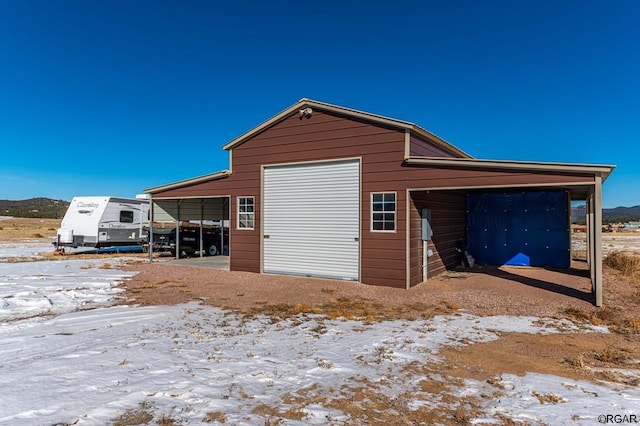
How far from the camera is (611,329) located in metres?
A: 6.28

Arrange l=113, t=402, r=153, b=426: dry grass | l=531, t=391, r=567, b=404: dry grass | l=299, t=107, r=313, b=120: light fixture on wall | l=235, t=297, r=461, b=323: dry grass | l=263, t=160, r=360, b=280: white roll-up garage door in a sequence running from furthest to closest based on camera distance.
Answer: l=299, t=107, r=313, b=120: light fixture on wall, l=263, t=160, r=360, b=280: white roll-up garage door, l=235, t=297, r=461, b=323: dry grass, l=531, t=391, r=567, b=404: dry grass, l=113, t=402, r=153, b=426: dry grass

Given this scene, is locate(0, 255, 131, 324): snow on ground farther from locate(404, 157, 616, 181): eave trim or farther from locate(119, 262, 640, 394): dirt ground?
locate(404, 157, 616, 181): eave trim

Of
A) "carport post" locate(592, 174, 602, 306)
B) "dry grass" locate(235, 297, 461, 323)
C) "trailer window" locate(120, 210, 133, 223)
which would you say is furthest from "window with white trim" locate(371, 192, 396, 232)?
"trailer window" locate(120, 210, 133, 223)

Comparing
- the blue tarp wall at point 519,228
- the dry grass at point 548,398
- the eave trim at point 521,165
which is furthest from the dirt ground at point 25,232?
the dry grass at point 548,398

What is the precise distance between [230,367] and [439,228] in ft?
30.1

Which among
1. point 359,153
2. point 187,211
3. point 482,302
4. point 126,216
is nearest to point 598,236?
point 482,302

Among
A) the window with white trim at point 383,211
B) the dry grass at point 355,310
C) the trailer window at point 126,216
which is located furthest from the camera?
the trailer window at point 126,216

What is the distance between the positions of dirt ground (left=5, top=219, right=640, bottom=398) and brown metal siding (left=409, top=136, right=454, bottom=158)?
355 centimetres

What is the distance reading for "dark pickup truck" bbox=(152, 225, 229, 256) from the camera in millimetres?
17562

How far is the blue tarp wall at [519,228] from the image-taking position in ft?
44.7

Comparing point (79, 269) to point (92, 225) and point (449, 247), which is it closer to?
point (92, 225)

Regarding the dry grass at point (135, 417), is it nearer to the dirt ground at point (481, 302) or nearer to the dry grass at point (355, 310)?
the dirt ground at point (481, 302)

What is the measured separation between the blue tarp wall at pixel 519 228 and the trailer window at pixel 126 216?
16.1 meters

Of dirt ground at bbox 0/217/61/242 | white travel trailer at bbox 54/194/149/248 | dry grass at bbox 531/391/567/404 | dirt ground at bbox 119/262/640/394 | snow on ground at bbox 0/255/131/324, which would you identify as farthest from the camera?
dirt ground at bbox 0/217/61/242
